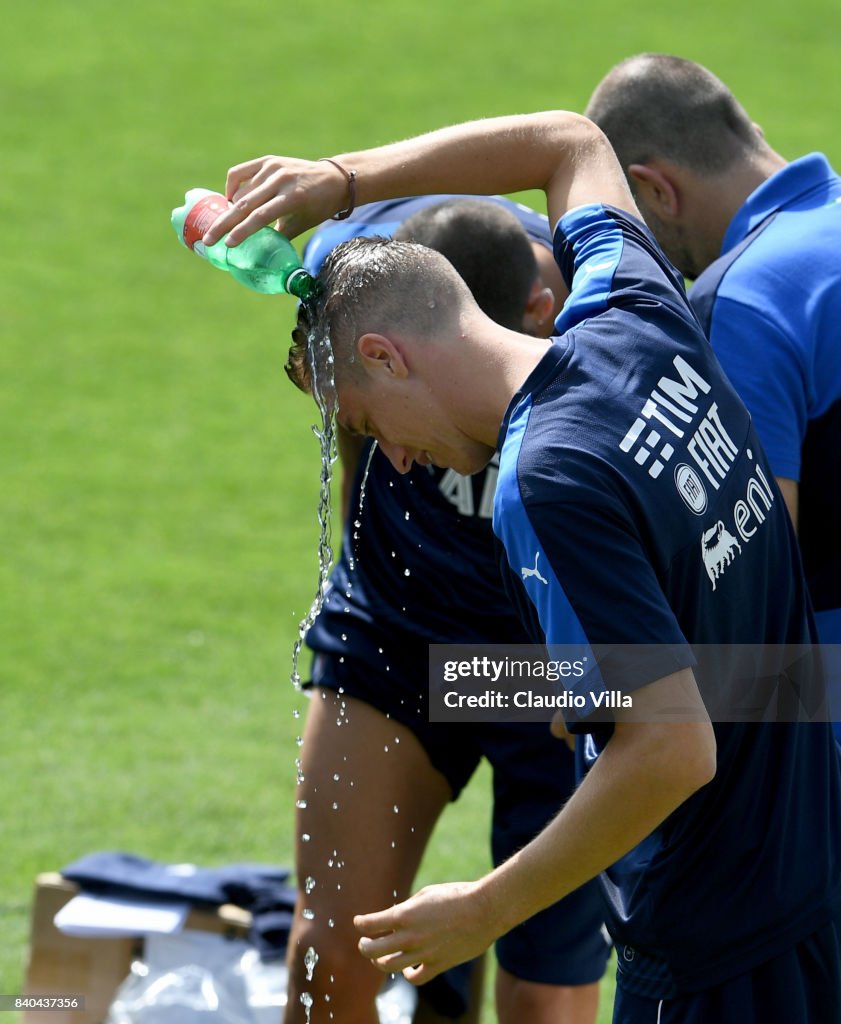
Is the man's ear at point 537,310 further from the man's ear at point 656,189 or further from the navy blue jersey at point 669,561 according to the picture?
the navy blue jersey at point 669,561

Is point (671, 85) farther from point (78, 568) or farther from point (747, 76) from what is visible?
point (747, 76)

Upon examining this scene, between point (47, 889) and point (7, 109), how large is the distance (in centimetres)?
909

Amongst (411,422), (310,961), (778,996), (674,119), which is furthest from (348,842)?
(674,119)

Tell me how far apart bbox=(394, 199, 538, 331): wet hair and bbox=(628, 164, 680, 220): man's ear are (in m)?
0.28

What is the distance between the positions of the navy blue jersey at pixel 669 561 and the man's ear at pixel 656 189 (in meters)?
0.78

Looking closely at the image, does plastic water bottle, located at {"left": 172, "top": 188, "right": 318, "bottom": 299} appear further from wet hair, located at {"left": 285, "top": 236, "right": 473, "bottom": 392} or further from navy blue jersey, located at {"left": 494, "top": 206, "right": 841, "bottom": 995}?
navy blue jersey, located at {"left": 494, "top": 206, "right": 841, "bottom": 995}

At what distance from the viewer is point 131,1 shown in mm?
13867

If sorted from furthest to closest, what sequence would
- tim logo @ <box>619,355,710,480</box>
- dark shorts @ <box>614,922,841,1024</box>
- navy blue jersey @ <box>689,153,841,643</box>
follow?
navy blue jersey @ <box>689,153,841,643</box> < dark shorts @ <box>614,922,841,1024</box> < tim logo @ <box>619,355,710,480</box>

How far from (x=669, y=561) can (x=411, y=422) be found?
1.54ft

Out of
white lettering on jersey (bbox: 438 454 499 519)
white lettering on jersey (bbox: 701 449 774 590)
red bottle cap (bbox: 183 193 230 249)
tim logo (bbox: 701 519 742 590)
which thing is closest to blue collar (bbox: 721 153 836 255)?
white lettering on jersey (bbox: 438 454 499 519)

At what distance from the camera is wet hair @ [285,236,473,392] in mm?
2447

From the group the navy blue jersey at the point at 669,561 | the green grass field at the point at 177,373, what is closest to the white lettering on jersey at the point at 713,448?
the navy blue jersey at the point at 669,561

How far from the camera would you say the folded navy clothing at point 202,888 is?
404 centimetres
